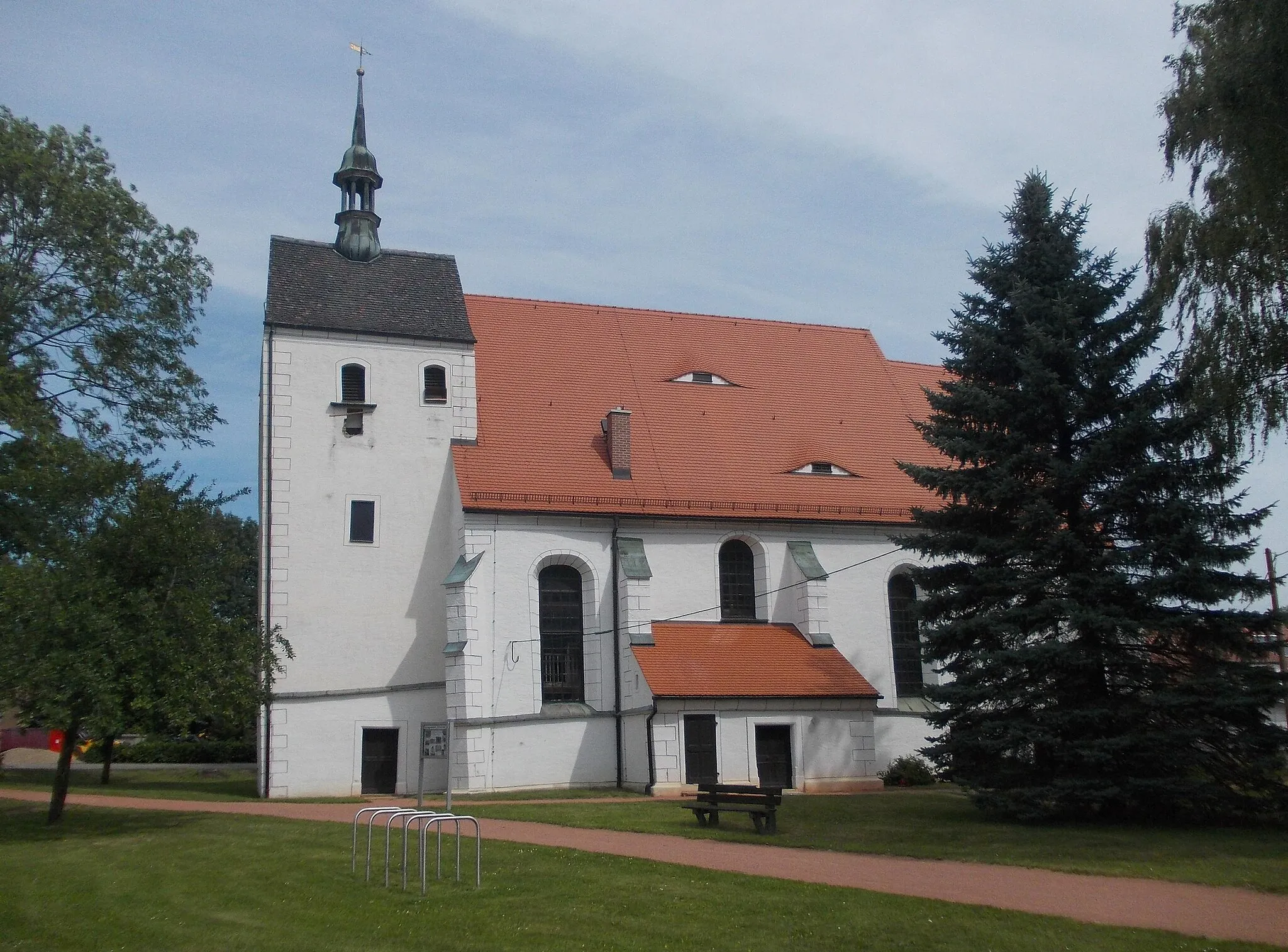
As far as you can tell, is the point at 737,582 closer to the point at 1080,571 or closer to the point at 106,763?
the point at 1080,571

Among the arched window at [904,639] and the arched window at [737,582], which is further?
the arched window at [904,639]

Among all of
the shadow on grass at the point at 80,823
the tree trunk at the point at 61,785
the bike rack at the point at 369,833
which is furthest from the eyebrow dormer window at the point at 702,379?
the bike rack at the point at 369,833

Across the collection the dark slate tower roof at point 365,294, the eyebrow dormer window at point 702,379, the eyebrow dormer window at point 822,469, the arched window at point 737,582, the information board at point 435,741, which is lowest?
the information board at point 435,741

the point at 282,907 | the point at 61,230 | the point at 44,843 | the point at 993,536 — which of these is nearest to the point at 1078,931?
the point at 282,907

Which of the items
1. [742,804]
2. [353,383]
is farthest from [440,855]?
Answer: [353,383]

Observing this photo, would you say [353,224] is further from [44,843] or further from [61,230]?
[44,843]

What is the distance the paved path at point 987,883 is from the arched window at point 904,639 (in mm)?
13432

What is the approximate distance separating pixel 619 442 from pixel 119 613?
13353 millimetres

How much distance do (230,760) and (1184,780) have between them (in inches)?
1211

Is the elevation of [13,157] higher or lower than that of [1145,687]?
higher

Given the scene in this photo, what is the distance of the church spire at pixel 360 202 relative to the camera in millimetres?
29797

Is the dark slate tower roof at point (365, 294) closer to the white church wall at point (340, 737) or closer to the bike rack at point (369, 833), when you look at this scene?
the white church wall at point (340, 737)

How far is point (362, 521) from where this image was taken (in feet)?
88.0

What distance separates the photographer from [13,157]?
24844 mm
